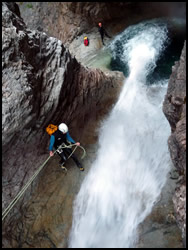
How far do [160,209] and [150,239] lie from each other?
671 millimetres

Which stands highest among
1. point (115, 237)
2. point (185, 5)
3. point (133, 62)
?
point (185, 5)

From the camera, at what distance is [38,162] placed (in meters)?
5.43

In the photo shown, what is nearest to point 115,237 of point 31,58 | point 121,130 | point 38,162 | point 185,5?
point 38,162

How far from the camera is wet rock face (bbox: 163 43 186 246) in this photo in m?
3.68

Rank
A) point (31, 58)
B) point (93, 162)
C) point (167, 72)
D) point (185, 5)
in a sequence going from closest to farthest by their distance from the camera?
point (31, 58) → point (93, 162) → point (167, 72) → point (185, 5)

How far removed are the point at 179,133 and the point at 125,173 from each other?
255cm

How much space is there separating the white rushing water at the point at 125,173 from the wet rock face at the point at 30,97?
139cm

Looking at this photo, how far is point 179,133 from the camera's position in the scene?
370cm

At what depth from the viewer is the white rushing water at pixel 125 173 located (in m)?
4.85

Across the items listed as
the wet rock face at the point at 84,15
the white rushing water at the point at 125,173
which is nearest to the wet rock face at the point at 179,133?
the white rushing water at the point at 125,173

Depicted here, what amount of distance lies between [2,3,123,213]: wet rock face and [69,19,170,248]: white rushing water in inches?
54.9

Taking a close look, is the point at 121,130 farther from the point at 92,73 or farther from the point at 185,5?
the point at 185,5

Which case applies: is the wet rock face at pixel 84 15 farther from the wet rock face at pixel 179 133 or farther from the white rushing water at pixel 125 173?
the wet rock face at pixel 179 133

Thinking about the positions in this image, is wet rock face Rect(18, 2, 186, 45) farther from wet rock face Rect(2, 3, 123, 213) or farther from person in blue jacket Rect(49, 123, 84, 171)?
person in blue jacket Rect(49, 123, 84, 171)
